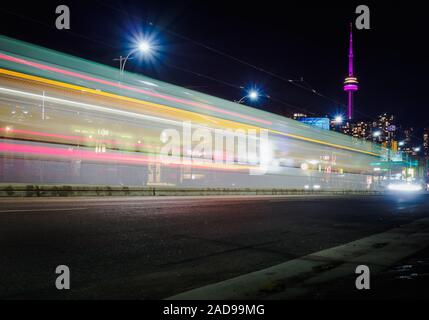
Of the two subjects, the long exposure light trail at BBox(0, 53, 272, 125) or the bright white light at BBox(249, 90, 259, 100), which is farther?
the bright white light at BBox(249, 90, 259, 100)

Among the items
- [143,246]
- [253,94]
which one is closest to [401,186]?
[253,94]

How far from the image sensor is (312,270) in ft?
18.5

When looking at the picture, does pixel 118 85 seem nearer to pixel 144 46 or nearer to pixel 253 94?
pixel 144 46

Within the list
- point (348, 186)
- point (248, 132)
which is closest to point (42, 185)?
point (248, 132)

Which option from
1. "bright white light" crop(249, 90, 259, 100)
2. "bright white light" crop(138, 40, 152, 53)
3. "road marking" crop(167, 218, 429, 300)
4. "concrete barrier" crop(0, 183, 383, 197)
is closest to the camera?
"road marking" crop(167, 218, 429, 300)

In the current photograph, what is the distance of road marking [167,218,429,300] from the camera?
439cm

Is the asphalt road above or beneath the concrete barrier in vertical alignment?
beneath

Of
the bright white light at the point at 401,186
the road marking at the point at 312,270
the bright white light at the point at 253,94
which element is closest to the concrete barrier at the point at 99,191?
the bright white light at the point at 253,94

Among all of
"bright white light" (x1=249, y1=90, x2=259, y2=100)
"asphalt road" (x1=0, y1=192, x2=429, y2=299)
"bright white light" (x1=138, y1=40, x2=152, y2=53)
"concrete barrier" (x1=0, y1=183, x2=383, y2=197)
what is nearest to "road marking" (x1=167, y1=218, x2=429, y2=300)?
"asphalt road" (x1=0, y1=192, x2=429, y2=299)

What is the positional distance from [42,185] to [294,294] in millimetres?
13236

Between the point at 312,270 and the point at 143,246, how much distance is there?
2.62 metres

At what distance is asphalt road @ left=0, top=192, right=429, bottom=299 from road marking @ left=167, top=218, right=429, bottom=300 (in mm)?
317

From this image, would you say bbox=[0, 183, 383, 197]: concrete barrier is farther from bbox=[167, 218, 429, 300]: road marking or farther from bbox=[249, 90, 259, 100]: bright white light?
bbox=[167, 218, 429, 300]: road marking

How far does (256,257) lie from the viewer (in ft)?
21.7
